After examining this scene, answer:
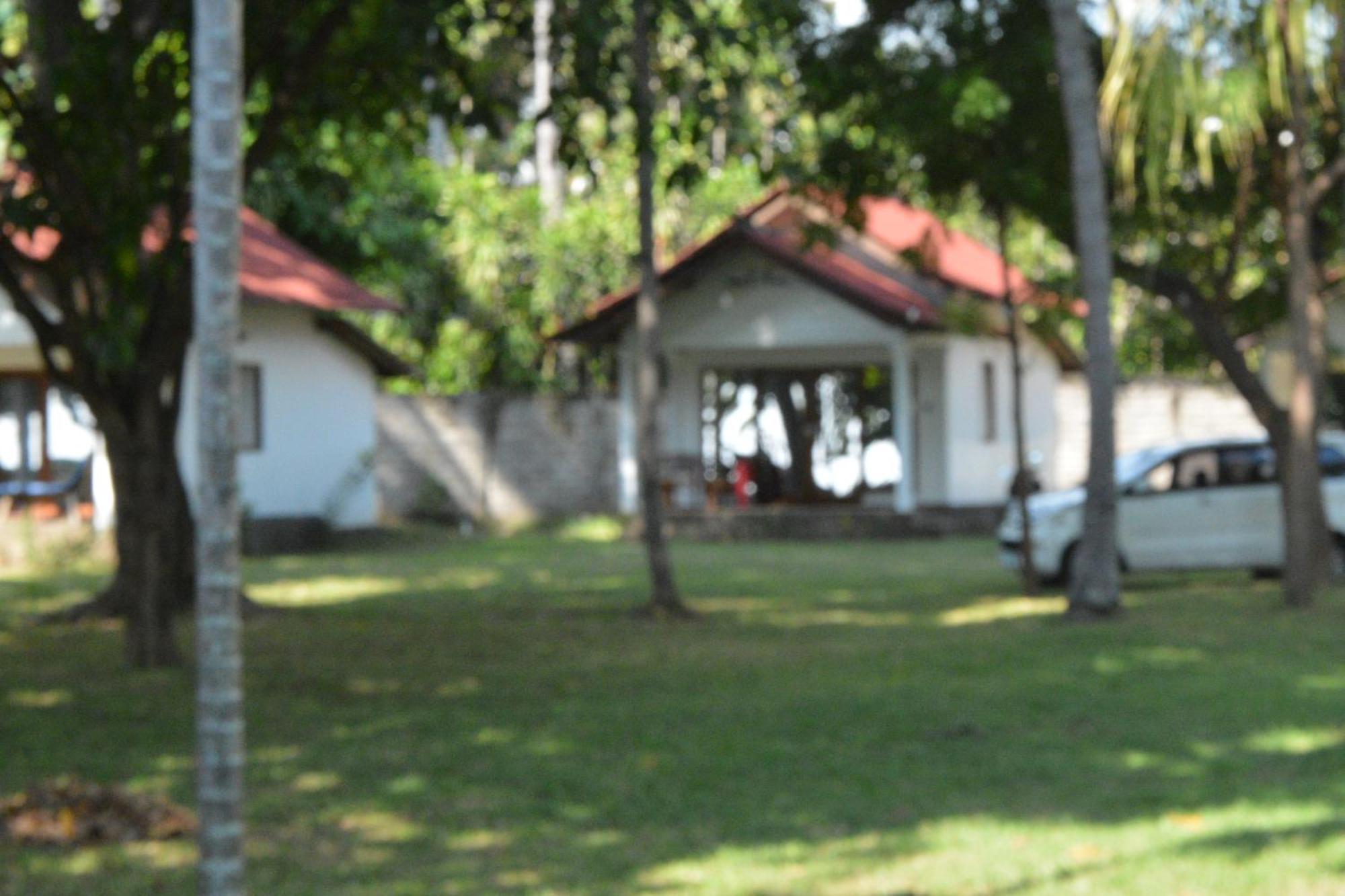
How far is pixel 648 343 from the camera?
1928 cm

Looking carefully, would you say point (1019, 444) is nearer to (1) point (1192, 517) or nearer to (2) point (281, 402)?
(1) point (1192, 517)

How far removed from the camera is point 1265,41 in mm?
17594

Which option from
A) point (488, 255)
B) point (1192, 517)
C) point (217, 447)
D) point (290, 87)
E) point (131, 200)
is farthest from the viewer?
point (488, 255)

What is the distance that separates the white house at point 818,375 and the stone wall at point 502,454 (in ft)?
2.51

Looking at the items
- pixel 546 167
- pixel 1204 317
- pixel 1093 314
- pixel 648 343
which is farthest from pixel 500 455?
pixel 1093 314

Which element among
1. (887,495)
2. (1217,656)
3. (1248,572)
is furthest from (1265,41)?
(887,495)

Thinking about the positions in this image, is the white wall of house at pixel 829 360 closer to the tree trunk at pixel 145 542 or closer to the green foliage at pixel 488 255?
the green foliage at pixel 488 255

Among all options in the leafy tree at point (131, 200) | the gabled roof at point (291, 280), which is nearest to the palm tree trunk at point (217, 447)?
the leafy tree at point (131, 200)

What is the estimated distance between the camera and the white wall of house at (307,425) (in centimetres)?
2995

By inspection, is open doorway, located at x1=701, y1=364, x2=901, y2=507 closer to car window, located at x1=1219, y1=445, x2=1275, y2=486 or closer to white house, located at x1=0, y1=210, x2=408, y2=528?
white house, located at x1=0, y1=210, x2=408, y2=528

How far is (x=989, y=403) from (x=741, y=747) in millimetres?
25560

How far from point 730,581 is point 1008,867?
15.3 metres

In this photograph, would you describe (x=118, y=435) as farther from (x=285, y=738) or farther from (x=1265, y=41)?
(x=1265, y=41)

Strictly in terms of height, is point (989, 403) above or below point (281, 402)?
below
